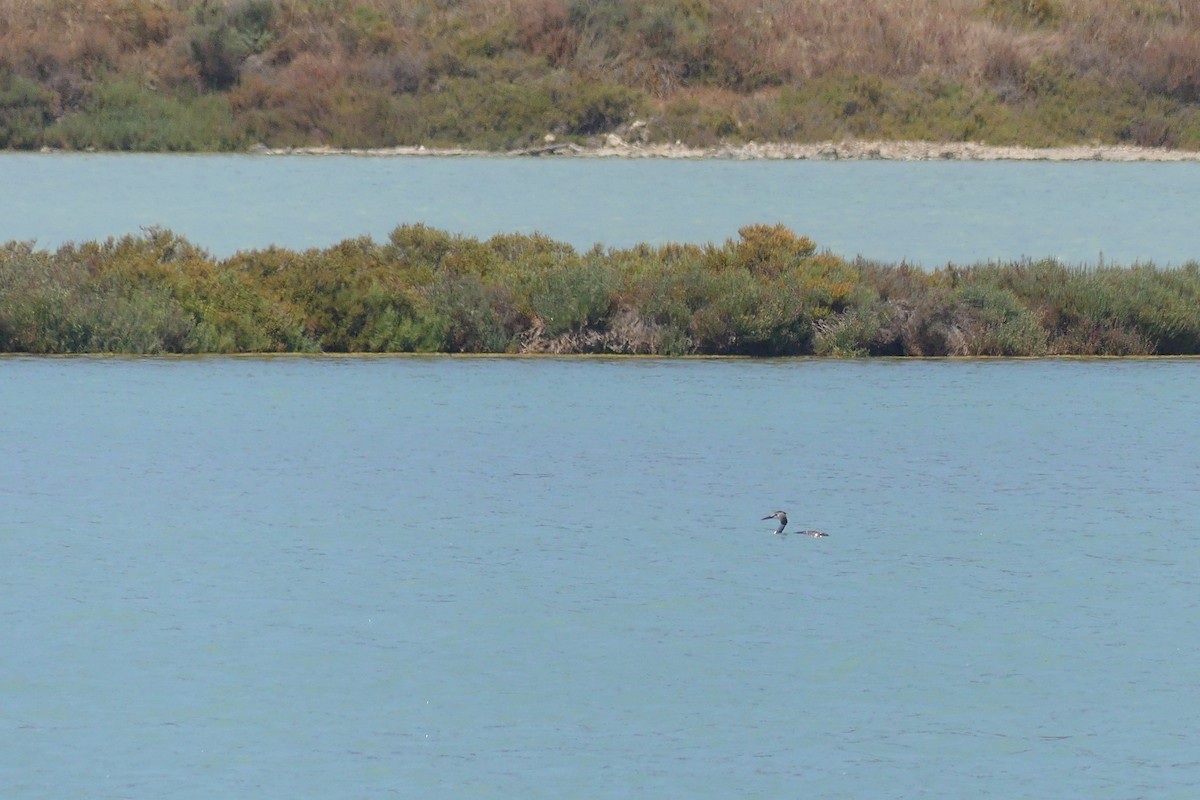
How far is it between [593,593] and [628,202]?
35.2 m

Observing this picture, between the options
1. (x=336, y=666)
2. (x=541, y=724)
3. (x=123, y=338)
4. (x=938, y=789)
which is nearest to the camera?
(x=938, y=789)

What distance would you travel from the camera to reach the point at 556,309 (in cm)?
2338

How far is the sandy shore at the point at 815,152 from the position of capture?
62500 millimetres

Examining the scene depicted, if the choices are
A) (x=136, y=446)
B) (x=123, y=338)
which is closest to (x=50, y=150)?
(x=123, y=338)

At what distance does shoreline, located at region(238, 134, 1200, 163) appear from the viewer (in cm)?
6247

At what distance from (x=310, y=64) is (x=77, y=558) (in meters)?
55.5

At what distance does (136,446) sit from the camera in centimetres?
1773

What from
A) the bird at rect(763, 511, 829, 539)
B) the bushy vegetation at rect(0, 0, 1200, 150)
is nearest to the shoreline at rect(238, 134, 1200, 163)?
the bushy vegetation at rect(0, 0, 1200, 150)

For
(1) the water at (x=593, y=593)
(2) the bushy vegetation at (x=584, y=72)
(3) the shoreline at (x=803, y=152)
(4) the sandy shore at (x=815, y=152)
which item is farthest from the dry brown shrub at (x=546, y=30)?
(1) the water at (x=593, y=593)

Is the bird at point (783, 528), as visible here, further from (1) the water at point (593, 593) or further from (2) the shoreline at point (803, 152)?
(2) the shoreline at point (803, 152)

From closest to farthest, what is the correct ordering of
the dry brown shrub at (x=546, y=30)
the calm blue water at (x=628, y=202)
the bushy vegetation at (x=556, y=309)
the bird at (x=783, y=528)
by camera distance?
the bird at (x=783, y=528) < the bushy vegetation at (x=556, y=309) < the calm blue water at (x=628, y=202) < the dry brown shrub at (x=546, y=30)

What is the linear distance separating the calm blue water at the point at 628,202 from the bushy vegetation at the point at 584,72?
3773mm

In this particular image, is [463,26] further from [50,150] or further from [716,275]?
[716,275]

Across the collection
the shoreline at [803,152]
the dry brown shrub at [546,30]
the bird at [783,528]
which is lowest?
the shoreline at [803,152]
